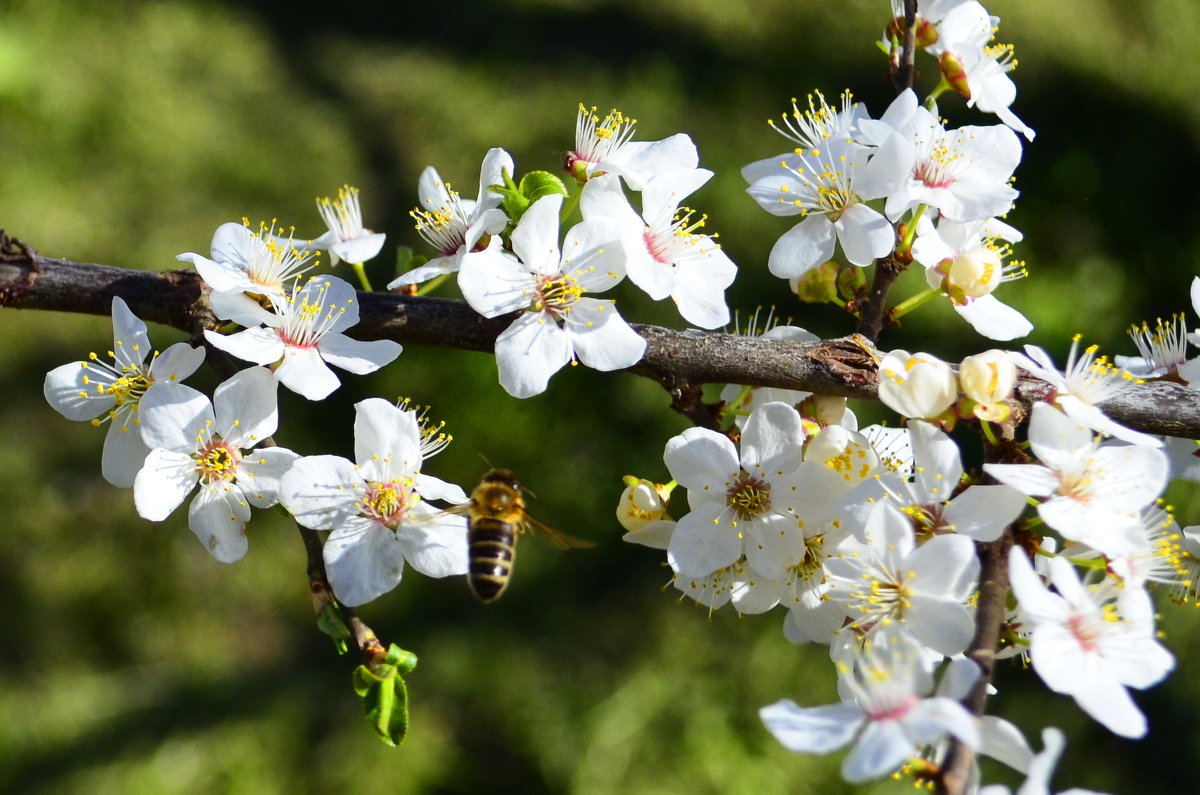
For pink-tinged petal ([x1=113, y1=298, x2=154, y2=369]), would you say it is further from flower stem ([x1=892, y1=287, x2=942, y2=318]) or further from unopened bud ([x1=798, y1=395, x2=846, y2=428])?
flower stem ([x1=892, y1=287, x2=942, y2=318])

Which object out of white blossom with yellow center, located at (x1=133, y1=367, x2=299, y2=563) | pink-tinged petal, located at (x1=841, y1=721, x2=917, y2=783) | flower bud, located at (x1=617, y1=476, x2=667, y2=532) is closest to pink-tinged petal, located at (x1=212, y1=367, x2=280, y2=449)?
white blossom with yellow center, located at (x1=133, y1=367, x2=299, y2=563)

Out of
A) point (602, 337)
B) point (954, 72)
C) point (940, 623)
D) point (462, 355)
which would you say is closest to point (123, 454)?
point (602, 337)

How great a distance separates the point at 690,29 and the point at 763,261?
135 centimetres

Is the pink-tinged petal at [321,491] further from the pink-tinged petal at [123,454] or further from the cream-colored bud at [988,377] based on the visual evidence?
the cream-colored bud at [988,377]

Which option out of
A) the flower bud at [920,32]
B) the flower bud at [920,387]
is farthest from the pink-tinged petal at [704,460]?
the flower bud at [920,32]

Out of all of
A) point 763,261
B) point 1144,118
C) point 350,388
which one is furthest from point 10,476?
point 1144,118

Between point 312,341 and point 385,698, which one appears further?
point 312,341

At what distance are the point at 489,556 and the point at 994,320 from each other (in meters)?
0.86

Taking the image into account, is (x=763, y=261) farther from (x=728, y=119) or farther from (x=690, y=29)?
(x=690, y=29)

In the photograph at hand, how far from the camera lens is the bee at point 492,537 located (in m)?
1.50

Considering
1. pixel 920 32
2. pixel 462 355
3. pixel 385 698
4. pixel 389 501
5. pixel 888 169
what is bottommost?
pixel 462 355

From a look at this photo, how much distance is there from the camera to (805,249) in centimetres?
164

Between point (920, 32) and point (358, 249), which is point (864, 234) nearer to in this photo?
point (920, 32)

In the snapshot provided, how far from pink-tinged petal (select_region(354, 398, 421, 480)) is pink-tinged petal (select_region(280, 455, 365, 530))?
0.10 feet
